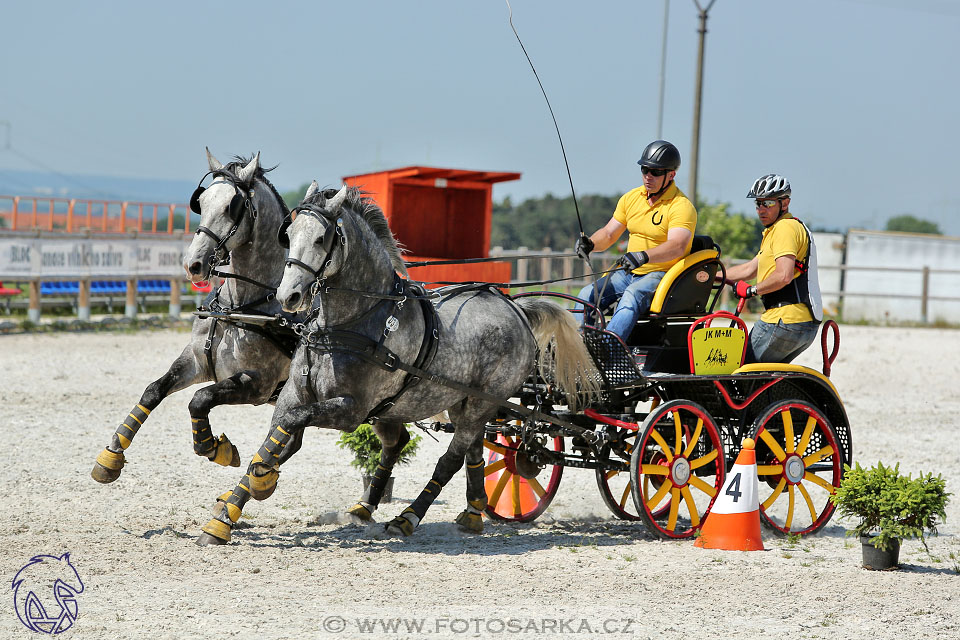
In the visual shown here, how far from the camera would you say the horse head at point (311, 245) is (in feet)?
17.7

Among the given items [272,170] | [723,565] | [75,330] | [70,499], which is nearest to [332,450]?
[70,499]

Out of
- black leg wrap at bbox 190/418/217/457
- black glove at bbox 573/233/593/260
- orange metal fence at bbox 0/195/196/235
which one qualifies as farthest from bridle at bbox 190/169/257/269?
orange metal fence at bbox 0/195/196/235

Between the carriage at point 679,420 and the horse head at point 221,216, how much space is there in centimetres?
201

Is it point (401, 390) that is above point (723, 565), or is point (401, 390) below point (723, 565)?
above

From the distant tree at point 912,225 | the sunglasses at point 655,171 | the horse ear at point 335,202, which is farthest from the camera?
the distant tree at point 912,225

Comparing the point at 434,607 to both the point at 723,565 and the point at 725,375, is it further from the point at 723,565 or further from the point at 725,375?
the point at 725,375

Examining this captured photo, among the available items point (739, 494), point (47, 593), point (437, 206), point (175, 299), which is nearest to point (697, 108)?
point (437, 206)

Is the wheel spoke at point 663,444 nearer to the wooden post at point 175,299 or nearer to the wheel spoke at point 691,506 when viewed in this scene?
the wheel spoke at point 691,506

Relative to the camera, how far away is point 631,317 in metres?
6.96

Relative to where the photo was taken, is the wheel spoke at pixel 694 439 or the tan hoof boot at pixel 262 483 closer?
the tan hoof boot at pixel 262 483

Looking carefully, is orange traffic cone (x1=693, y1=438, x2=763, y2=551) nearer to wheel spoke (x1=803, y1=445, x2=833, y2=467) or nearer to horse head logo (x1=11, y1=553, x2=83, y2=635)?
wheel spoke (x1=803, y1=445, x2=833, y2=467)

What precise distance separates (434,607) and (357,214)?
2.20 meters

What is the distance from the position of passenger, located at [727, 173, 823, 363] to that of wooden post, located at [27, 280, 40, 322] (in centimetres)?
1272

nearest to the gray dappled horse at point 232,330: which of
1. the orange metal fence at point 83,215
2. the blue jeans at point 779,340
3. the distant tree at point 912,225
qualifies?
the blue jeans at point 779,340
